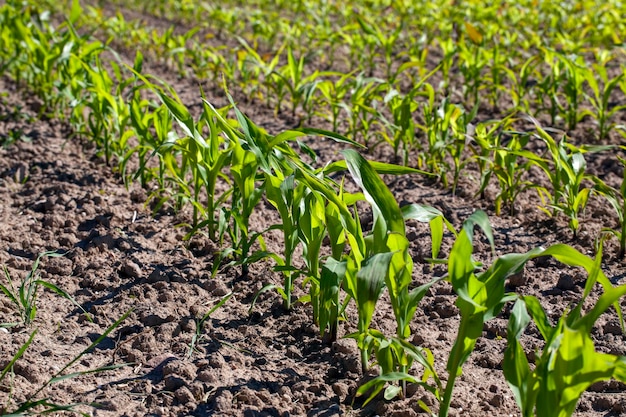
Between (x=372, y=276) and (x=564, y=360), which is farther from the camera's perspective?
(x=372, y=276)

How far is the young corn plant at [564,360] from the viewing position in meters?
1.52

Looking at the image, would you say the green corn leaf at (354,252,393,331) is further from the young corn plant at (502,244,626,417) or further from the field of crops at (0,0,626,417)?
the young corn plant at (502,244,626,417)

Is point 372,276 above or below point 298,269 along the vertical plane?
above

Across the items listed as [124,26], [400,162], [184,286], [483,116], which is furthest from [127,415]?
[124,26]

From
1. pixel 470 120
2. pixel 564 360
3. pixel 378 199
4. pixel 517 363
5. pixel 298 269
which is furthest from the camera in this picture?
pixel 470 120

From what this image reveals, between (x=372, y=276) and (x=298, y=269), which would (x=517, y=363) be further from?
(x=298, y=269)

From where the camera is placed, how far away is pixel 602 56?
4730mm

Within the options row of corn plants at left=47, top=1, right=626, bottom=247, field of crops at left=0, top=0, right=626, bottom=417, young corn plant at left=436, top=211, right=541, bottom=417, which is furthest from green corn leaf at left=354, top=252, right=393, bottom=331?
row of corn plants at left=47, top=1, right=626, bottom=247

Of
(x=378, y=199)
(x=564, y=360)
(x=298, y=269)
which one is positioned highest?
(x=378, y=199)

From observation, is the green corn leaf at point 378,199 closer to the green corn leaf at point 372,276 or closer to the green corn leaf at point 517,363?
the green corn leaf at point 372,276

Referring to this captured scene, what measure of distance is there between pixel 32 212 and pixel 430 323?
5.72 feet

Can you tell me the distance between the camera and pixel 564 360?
1550 mm

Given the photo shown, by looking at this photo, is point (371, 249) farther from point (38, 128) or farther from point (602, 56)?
point (602, 56)

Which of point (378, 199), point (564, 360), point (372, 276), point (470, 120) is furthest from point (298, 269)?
point (470, 120)
